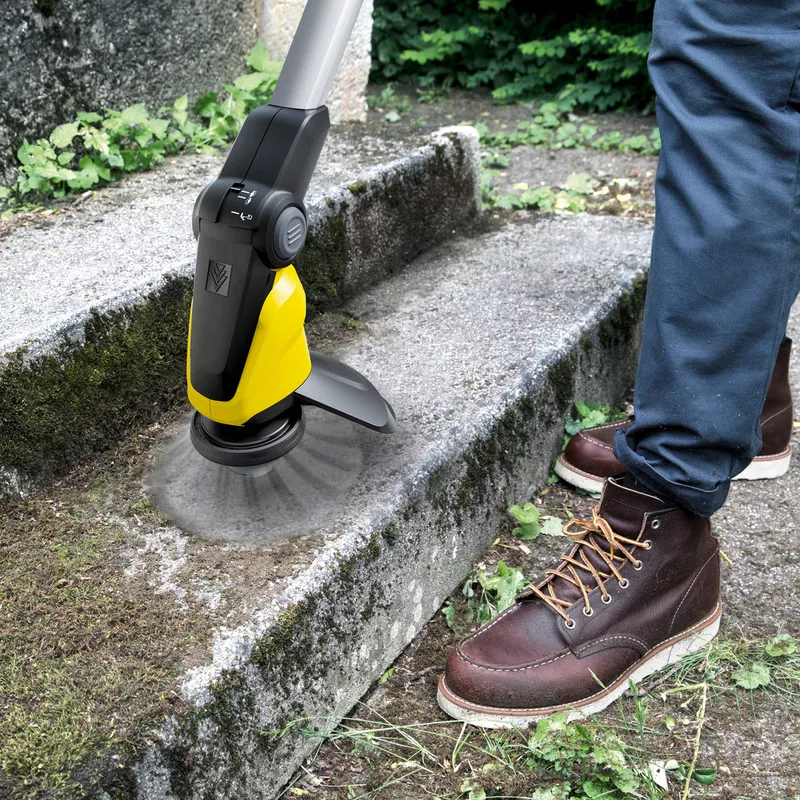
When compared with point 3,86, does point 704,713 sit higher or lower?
lower

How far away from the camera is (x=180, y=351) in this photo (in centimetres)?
157

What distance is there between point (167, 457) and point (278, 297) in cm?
43

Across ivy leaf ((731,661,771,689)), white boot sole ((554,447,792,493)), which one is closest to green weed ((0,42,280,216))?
white boot sole ((554,447,792,493))

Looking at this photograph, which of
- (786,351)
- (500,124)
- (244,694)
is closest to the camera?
(244,694)

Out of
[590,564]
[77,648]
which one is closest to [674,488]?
[590,564]

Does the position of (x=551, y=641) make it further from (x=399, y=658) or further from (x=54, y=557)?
(x=54, y=557)

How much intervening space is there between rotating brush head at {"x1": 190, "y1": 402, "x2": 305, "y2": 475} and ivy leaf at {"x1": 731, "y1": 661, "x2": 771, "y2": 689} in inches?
29.6

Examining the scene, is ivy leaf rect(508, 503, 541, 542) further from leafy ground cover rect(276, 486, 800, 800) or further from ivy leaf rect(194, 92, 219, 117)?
ivy leaf rect(194, 92, 219, 117)

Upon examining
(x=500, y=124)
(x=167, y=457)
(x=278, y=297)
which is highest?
(x=278, y=297)

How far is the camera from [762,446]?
5.79 feet

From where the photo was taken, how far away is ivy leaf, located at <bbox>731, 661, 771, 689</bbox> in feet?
4.31

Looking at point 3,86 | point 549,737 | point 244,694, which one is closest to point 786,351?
point 549,737

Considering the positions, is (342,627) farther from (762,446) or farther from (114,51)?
(114,51)

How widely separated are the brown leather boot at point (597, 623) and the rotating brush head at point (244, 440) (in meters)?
0.40
